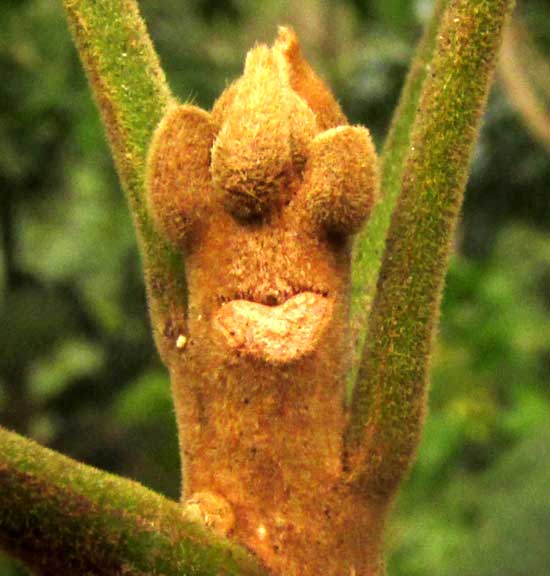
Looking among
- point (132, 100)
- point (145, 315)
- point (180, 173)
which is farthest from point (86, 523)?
point (145, 315)

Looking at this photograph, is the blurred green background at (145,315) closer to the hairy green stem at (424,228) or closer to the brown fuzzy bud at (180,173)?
the hairy green stem at (424,228)

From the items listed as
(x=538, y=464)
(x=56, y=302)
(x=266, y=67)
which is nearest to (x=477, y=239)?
(x=56, y=302)

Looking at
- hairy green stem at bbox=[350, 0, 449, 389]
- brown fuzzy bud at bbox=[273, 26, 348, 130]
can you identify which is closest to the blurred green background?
hairy green stem at bbox=[350, 0, 449, 389]

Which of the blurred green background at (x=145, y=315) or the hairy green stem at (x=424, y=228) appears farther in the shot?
the blurred green background at (x=145, y=315)

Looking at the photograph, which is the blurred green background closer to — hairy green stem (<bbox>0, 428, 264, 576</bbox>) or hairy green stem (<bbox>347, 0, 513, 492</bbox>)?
hairy green stem (<bbox>347, 0, 513, 492</bbox>)

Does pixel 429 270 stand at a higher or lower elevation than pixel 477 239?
lower

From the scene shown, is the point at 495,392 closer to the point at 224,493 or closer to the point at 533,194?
the point at 533,194

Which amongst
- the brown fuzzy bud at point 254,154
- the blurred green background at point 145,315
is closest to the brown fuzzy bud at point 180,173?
the brown fuzzy bud at point 254,154
